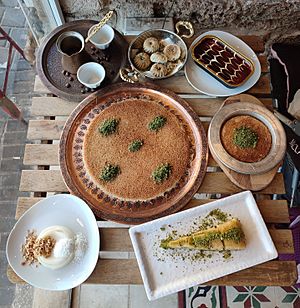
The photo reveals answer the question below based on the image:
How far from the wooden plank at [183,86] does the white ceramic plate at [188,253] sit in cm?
34

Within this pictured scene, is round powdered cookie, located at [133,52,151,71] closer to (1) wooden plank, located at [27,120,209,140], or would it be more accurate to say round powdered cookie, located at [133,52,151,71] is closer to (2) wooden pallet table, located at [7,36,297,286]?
(2) wooden pallet table, located at [7,36,297,286]

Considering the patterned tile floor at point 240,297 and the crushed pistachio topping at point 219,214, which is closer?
the crushed pistachio topping at point 219,214

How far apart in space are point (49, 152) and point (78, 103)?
17cm

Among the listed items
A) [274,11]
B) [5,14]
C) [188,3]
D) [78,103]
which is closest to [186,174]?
[78,103]

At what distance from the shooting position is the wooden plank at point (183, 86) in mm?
1158

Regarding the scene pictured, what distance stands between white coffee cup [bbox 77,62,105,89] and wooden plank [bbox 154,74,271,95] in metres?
0.17

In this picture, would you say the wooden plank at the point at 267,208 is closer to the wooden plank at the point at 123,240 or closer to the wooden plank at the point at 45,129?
the wooden plank at the point at 123,240

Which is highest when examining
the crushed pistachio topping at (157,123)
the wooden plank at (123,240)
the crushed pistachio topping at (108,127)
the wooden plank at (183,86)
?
the wooden plank at (183,86)

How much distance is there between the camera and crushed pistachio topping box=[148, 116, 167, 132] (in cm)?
109

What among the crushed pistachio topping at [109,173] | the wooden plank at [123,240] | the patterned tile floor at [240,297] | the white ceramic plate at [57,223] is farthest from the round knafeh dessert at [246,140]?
the patterned tile floor at [240,297]

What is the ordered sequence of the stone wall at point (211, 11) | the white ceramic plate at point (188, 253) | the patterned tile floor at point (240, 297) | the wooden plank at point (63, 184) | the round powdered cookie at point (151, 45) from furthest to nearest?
1. the patterned tile floor at point (240, 297)
2. the stone wall at point (211, 11)
3. the round powdered cookie at point (151, 45)
4. the wooden plank at point (63, 184)
5. the white ceramic plate at point (188, 253)

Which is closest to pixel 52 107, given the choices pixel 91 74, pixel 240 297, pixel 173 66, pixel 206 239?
pixel 91 74

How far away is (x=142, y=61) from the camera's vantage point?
3.73ft

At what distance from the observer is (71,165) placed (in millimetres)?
1060
